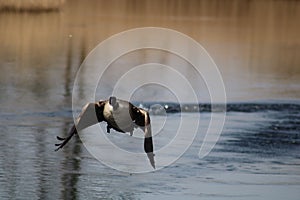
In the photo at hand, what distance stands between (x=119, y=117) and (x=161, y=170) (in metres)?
4.10

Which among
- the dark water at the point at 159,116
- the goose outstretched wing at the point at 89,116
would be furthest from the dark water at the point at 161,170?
the goose outstretched wing at the point at 89,116

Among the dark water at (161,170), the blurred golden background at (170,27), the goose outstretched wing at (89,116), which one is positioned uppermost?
the goose outstretched wing at (89,116)

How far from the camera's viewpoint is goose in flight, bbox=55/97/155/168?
356 inches

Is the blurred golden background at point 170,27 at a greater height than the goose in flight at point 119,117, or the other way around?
the goose in flight at point 119,117

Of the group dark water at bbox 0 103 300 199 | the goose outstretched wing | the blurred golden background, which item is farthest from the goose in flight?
the blurred golden background

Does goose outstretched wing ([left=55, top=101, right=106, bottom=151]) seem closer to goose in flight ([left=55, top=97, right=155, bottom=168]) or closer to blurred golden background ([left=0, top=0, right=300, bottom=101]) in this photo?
goose in flight ([left=55, top=97, right=155, bottom=168])

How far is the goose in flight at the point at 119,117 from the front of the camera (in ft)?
29.7

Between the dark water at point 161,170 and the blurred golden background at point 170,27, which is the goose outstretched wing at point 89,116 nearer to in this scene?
the dark water at point 161,170

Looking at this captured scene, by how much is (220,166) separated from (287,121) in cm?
415

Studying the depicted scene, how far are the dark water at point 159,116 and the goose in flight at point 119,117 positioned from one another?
7.44ft

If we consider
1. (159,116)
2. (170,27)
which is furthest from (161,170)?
(170,27)

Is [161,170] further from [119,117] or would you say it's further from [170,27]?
[170,27]

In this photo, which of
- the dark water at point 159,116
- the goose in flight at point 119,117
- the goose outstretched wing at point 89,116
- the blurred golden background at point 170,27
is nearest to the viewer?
the goose in flight at point 119,117

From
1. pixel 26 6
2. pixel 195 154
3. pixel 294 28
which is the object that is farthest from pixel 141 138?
pixel 26 6
